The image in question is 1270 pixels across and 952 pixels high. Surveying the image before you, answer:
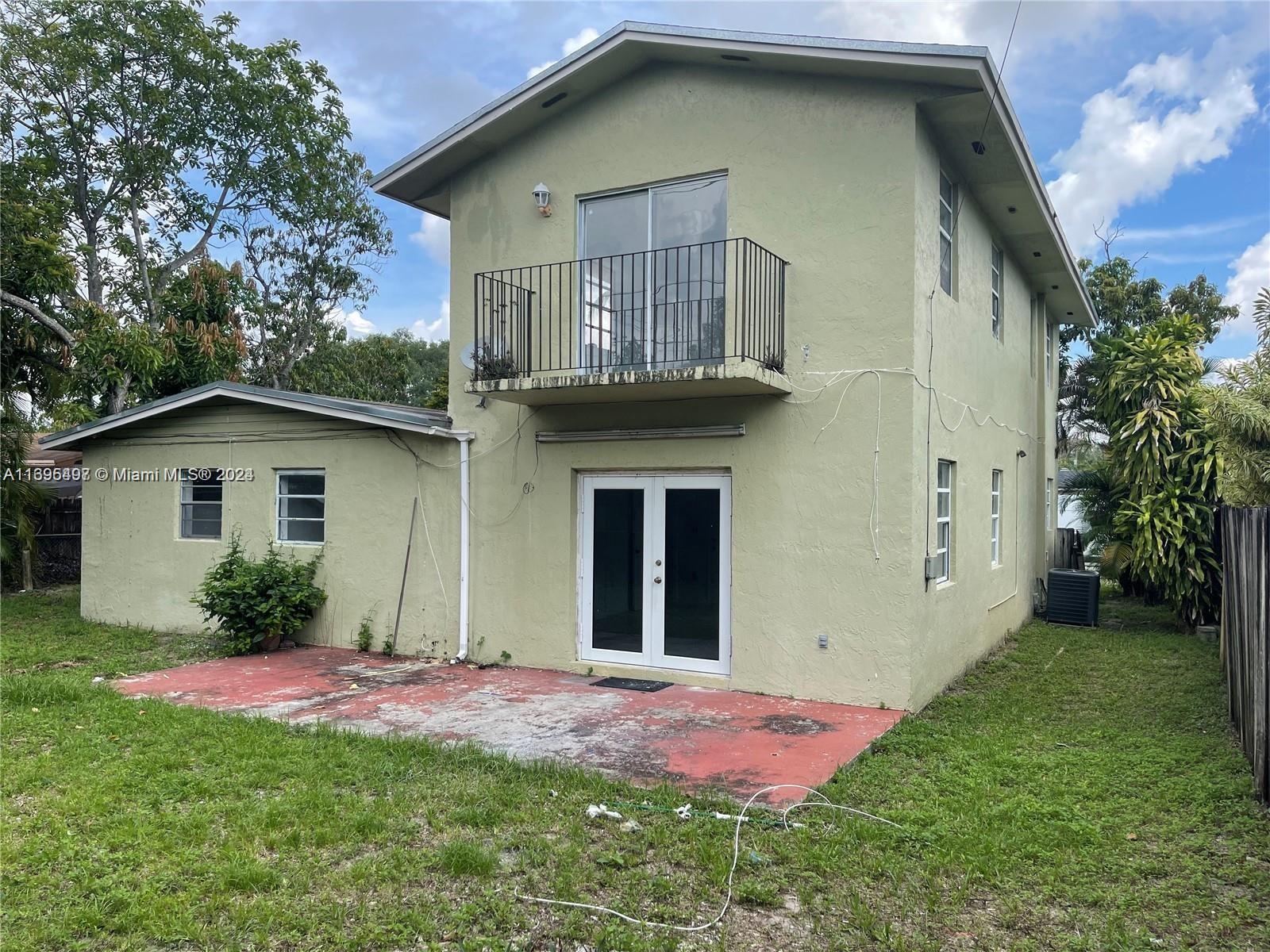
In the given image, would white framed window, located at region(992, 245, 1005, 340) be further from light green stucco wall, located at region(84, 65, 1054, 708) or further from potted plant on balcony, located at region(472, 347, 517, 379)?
potted plant on balcony, located at region(472, 347, 517, 379)

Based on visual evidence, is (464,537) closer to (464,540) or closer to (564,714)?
(464,540)

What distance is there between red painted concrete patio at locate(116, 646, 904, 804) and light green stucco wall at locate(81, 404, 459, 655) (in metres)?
0.88

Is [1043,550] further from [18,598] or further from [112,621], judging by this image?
[18,598]

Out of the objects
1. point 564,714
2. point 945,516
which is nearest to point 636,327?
point 945,516

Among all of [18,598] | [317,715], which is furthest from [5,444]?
[317,715]

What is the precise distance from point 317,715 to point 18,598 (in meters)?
11.3

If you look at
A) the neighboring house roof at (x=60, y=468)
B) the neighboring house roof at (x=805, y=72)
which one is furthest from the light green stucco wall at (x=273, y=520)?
the neighboring house roof at (x=60, y=468)

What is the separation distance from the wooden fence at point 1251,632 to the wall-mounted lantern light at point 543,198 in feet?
23.3

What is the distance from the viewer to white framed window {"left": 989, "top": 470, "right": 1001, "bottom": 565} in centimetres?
1166

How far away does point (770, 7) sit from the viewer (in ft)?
30.4

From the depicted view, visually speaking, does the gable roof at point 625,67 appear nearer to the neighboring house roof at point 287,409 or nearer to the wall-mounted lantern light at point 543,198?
the wall-mounted lantern light at point 543,198

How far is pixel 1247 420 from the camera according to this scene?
347 inches

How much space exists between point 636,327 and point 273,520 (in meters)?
5.72

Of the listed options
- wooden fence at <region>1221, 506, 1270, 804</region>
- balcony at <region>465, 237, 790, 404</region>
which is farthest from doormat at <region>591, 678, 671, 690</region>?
wooden fence at <region>1221, 506, 1270, 804</region>
